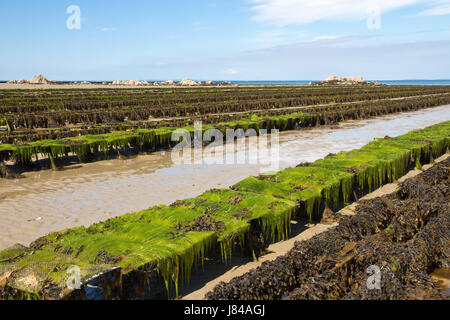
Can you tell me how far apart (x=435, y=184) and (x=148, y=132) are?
33.4 ft

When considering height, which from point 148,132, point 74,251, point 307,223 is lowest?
point 307,223

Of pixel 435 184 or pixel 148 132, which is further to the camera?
pixel 148 132

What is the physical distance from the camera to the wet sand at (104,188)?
747 cm

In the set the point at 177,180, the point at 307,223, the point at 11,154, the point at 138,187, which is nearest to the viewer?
the point at 307,223

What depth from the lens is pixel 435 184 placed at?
8828mm

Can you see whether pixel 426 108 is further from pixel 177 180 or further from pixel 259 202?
pixel 259 202

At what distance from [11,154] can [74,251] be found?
27.9 feet

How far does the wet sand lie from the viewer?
7.47 meters

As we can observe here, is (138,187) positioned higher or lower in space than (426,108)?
lower

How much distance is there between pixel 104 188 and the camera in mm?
9773

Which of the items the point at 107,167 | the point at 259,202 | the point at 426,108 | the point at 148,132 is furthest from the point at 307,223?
the point at 426,108
